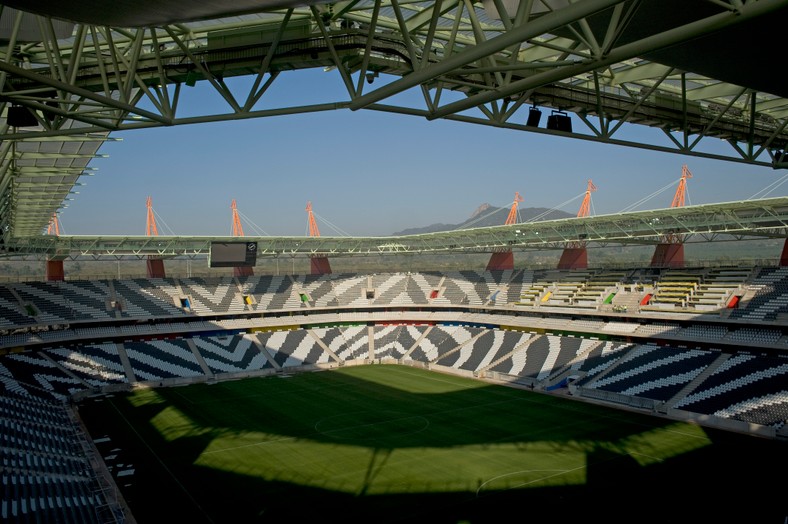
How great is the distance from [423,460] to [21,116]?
18.3m

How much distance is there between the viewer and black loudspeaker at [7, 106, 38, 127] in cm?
1168

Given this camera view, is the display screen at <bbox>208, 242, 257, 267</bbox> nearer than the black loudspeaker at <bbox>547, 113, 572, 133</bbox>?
No

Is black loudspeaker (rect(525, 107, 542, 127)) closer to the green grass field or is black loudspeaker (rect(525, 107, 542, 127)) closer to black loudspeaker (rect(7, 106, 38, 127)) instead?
black loudspeaker (rect(7, 106, 38, 127))

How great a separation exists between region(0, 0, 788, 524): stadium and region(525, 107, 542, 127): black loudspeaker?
38 mm

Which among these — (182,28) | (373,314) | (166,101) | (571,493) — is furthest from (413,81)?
(373,314)

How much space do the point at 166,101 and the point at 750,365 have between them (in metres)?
31.3

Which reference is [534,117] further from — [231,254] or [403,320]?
[403,320]

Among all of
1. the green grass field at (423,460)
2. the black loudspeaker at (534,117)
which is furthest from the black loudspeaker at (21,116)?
the green grass field at (423,460)

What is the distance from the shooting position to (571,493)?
2095 centimetres

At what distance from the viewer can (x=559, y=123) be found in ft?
40.6

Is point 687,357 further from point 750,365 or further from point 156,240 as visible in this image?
point 156,240

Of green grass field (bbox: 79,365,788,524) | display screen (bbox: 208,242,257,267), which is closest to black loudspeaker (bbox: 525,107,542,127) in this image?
green grass field (bbox: 79,365,788,524)

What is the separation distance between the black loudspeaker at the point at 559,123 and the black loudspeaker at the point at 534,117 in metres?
0.20

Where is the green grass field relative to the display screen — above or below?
below
